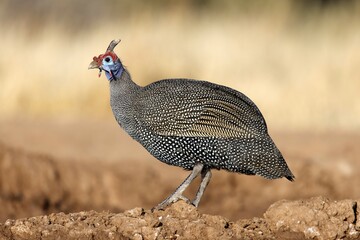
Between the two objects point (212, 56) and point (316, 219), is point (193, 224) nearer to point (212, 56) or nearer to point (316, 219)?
point (316, 219)

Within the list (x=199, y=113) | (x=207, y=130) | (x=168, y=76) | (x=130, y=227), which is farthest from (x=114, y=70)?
(x=168, y=76)

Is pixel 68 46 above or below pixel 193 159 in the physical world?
above

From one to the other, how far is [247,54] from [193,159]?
10604mm

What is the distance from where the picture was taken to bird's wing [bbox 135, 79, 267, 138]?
25.3ft

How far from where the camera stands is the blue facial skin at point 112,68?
26.0 feet

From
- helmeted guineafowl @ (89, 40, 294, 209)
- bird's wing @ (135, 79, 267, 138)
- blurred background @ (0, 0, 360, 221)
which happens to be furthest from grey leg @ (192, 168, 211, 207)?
blurred background @ (0, 0, 360, 221)

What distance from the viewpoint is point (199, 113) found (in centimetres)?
775

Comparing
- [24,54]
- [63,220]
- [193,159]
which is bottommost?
[63,220]

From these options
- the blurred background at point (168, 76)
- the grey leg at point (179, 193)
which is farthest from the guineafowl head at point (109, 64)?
the blurred background at point (168, 76)

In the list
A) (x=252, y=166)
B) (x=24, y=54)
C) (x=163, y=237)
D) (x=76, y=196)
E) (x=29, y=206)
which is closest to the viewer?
(x=163, y=237)

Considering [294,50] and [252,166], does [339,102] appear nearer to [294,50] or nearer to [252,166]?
[294,50]

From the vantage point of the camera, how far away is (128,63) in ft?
60.1

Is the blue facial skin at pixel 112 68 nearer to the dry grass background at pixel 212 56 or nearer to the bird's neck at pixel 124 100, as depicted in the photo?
the bird's neck at pixel 124 100

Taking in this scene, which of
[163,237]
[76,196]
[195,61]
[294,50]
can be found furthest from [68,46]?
[163,237]
